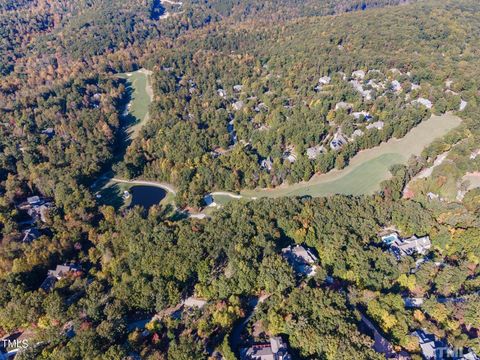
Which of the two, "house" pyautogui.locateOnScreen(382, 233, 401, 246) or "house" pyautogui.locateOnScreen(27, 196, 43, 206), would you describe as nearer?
"house" pyautogui.locateOnScreen(382, 233, 401, 246)

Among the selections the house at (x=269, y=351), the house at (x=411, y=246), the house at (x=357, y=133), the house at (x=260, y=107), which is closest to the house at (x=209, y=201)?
the house at (x=269, y=351)

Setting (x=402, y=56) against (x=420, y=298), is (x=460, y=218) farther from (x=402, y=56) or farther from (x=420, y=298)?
(x=402, y=56)

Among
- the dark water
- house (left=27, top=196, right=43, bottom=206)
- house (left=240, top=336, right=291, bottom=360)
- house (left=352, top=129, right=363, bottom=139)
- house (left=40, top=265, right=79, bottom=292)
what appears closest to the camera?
house (left=240, top=336, right=291, bottom=360)

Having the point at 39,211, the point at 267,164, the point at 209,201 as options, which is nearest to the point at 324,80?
the point at 267,164

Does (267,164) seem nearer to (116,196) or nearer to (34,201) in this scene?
(116,196)

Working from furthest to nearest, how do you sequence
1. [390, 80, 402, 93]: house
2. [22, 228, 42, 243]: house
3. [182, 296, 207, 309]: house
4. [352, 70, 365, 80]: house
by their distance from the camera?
[352, 70, 365, 80]: house
[390, 80, 402, 93]: house
[22, 228, 42, 243]: house
[182, 296, 207, 309]: house

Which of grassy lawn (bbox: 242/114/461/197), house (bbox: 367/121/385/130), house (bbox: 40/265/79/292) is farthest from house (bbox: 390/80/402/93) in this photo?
house (bbox: 40/265/79/292)

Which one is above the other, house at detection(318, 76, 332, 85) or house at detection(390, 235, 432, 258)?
house at detection(318, 76, 332, 85)

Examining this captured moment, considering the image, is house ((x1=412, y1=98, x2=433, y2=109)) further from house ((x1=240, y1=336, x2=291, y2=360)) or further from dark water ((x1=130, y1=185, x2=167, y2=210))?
house ((x1=240, y1=336, x2=291, y2=360))
